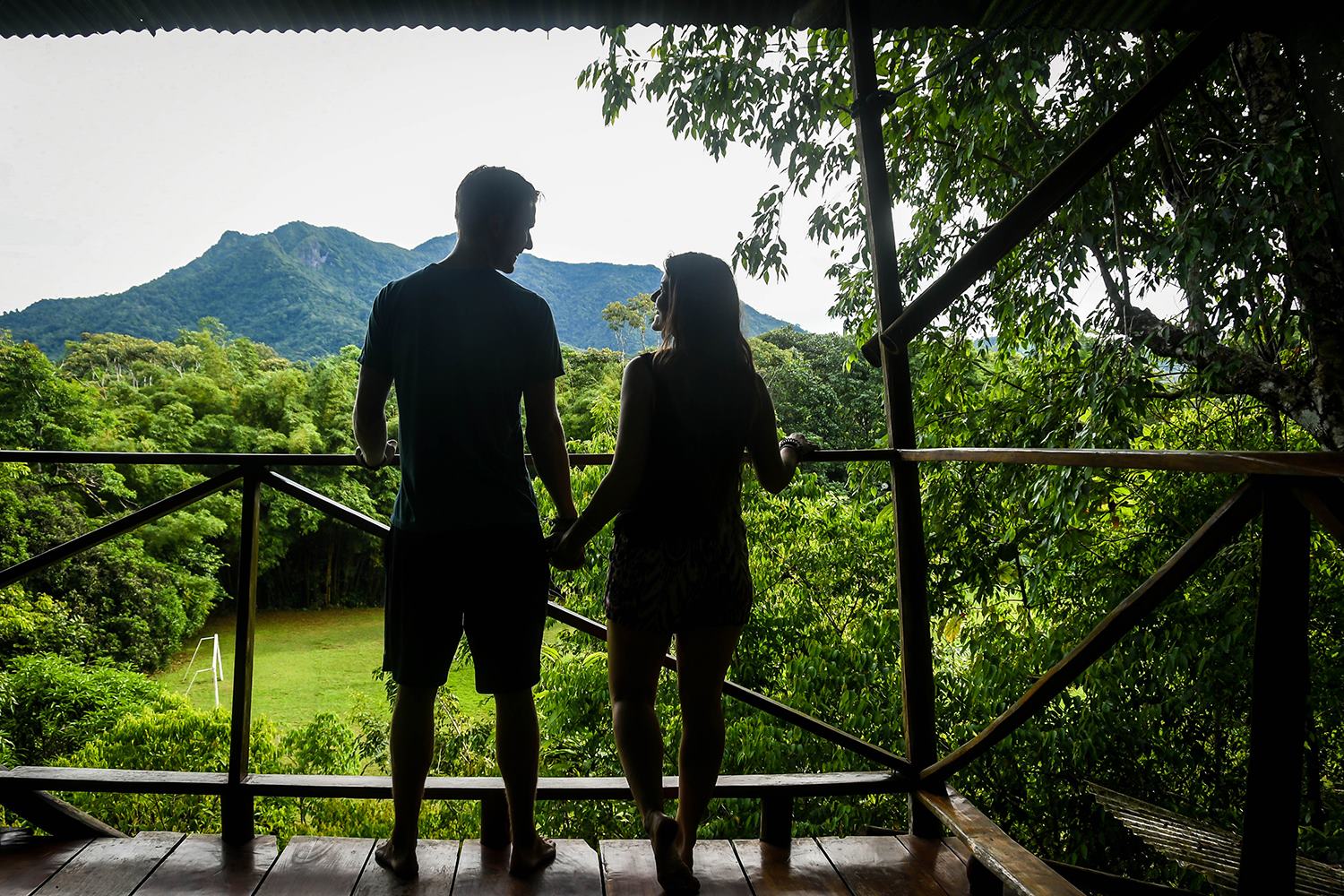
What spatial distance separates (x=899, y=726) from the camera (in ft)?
21.4

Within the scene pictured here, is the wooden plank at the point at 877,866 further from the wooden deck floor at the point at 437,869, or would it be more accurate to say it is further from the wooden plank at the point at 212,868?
the wooden plank at the point at 212,868

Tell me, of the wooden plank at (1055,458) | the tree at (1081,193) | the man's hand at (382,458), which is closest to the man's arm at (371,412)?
the man's hand at (382,458)

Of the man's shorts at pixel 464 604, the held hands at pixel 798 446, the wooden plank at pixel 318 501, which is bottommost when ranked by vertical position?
the man's shorts at pixel 464 604

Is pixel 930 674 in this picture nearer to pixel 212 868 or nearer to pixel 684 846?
pixel 684 846

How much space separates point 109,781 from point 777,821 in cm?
145

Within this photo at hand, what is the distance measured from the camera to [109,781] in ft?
6.10

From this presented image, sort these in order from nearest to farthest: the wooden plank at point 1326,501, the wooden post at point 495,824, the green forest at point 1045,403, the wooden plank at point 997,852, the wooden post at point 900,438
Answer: the wooden plank at point 1326,501 < the wooden plank at point 997,852 < the wooden post at point 495,824 < the wooden post at point 900,438 < the green forest at point 1045,403

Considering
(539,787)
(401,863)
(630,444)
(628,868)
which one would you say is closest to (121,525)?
(401,863)

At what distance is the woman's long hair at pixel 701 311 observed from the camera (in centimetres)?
151

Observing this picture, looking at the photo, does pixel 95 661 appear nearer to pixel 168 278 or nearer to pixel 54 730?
pixel 54 730

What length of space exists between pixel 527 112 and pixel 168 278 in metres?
27.8

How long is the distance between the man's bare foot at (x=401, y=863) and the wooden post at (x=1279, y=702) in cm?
137

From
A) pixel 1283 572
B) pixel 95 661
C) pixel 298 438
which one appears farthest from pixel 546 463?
pixel 298 438

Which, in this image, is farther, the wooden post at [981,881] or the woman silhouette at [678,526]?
the wooden post at [981,881]
